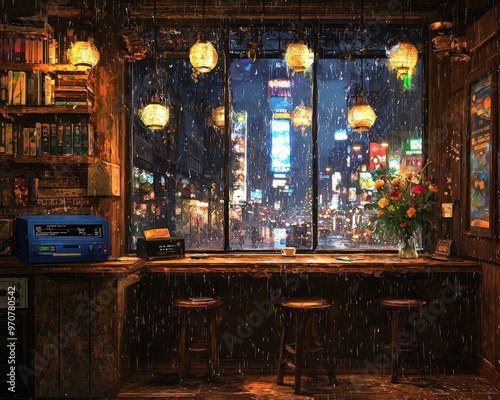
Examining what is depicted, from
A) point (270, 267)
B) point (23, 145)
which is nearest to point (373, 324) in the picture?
point (270, 267)

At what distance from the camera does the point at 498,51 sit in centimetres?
478

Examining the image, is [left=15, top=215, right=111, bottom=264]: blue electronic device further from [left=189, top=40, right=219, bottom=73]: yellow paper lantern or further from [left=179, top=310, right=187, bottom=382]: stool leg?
[left=189, top=40, right=219, bottom=73]: yellow paper lantern

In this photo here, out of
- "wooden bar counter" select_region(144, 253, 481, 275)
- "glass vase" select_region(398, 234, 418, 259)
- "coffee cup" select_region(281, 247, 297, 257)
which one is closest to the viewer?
"wooden bar counter" select_region(144, 253, 481, 275)

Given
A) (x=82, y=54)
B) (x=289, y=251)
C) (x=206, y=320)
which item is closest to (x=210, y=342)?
(x=206, y=320)

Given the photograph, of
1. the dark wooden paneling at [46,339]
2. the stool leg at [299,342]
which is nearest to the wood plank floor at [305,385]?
the stool leg at [299,342]

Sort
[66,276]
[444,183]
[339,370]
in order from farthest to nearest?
1. [444,183]
2. [339,370]
3. [66,276]

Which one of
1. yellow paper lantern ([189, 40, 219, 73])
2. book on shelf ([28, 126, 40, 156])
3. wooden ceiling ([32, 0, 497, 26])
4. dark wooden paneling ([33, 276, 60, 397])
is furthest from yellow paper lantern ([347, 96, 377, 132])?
dark wooden paneling ([33, 276, 60, 397])

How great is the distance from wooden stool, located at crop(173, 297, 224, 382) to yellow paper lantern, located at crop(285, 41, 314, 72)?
220 cm

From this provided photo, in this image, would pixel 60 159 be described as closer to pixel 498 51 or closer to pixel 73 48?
pixel 73 48

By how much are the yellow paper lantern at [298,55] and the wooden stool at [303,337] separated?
81.5 inches

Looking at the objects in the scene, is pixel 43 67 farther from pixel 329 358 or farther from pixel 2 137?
pixel 329 358

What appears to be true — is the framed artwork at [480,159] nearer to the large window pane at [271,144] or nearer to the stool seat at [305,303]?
the large window pane at [271,144]

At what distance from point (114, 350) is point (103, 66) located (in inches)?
111

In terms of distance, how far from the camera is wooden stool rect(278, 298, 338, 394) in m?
4.75
